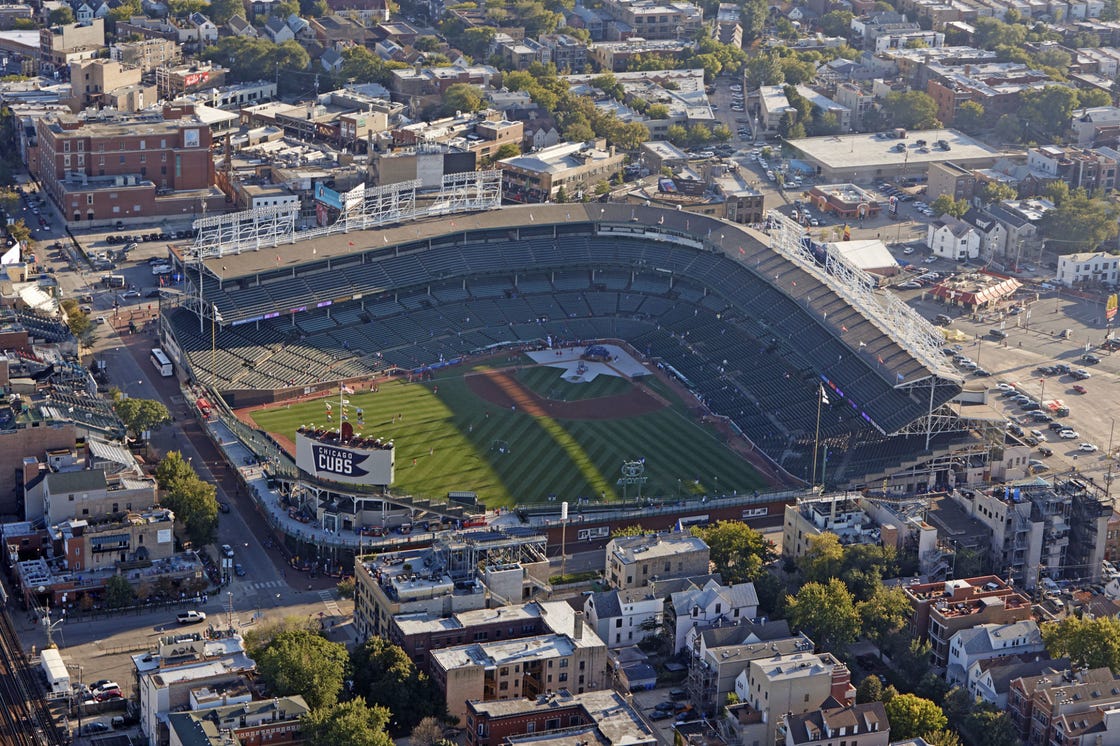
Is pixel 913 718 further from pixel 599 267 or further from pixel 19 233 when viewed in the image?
pixel 19 233

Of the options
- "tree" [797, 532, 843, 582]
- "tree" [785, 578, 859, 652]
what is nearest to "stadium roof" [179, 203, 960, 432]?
"tree" [797, 532, 843, 582]

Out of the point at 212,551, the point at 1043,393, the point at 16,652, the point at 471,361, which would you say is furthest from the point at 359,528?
the point at 1043,393

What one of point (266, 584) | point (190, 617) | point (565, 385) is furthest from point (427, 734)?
point (565, 385)

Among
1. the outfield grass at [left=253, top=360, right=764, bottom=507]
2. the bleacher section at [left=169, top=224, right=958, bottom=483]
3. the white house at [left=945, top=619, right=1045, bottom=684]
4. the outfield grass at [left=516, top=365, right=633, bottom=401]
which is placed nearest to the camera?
the white house at [left=945, top=619, right=1045, bottom=684]

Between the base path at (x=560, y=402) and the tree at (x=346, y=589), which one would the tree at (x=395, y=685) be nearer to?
the tree at (x=346, y=589)

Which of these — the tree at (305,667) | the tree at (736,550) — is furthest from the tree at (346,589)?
the tree at (736,550)

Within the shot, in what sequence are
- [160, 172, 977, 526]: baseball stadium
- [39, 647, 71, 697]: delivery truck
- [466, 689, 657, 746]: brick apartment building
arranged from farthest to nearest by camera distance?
[160, 172, 977, 526]: baseball stadium, [39, 647, 71, 697]: delivery truck, [466, 689, 657, 746]: brick apartment building

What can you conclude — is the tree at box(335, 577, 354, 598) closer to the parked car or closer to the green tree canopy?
the parked car
